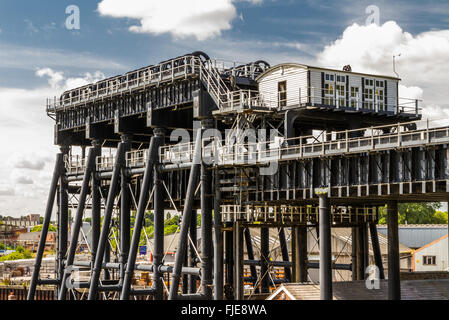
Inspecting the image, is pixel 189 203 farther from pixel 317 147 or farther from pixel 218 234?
pixel 317 147

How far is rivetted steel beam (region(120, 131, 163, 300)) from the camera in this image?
182 feet

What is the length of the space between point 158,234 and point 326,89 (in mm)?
17197

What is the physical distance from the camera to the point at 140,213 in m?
57.0

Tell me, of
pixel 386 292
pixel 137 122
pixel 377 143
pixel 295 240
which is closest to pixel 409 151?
pixel 377 143

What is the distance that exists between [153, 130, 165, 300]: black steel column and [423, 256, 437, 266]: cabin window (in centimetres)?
5228

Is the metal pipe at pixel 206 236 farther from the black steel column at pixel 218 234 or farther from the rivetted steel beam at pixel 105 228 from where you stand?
the rivetted steel beam at pixel 105 228

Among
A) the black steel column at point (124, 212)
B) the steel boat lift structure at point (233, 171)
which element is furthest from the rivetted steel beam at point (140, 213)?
the black steel column at point (124, 212)

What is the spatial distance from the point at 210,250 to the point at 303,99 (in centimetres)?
1300

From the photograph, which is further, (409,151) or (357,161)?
(357,161)

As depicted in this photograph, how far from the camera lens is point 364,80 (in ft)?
181

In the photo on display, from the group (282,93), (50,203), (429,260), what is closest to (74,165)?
(50,203)
